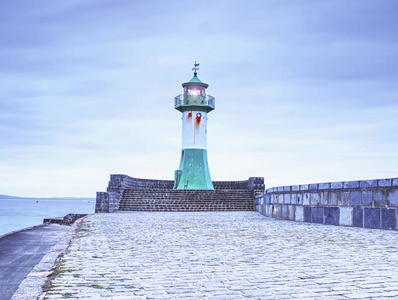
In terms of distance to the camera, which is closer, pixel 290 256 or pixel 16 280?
pixel 290 256

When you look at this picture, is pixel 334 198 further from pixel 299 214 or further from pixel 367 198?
pixel 299 214

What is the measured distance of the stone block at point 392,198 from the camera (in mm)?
8219

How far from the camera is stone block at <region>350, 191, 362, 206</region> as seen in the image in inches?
361

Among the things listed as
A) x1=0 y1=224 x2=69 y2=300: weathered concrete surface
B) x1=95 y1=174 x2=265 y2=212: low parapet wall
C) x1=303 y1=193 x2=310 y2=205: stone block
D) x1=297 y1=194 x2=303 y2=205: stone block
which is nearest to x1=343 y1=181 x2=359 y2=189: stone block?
x1=303 y1=193 x2=310 y2=205: stone block

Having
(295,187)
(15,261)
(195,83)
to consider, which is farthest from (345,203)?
(195,83)

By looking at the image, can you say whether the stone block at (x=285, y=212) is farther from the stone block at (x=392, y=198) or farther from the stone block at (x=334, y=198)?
the stone block at (x=392, y=198)

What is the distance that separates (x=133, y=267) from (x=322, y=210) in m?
7.09

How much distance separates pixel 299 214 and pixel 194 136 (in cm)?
1759

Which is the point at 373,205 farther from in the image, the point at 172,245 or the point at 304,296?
the point at 304,296

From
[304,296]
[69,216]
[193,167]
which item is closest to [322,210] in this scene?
[304,296]

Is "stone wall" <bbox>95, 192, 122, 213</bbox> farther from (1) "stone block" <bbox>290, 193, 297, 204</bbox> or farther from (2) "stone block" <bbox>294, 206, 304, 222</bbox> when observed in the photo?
(2) "stone block" <bbox>294, 206, 304, 222</bbox>

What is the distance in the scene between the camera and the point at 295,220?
11.8 metres

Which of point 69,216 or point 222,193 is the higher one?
point 222,193

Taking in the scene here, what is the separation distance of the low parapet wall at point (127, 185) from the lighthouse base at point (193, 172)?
138 cm
